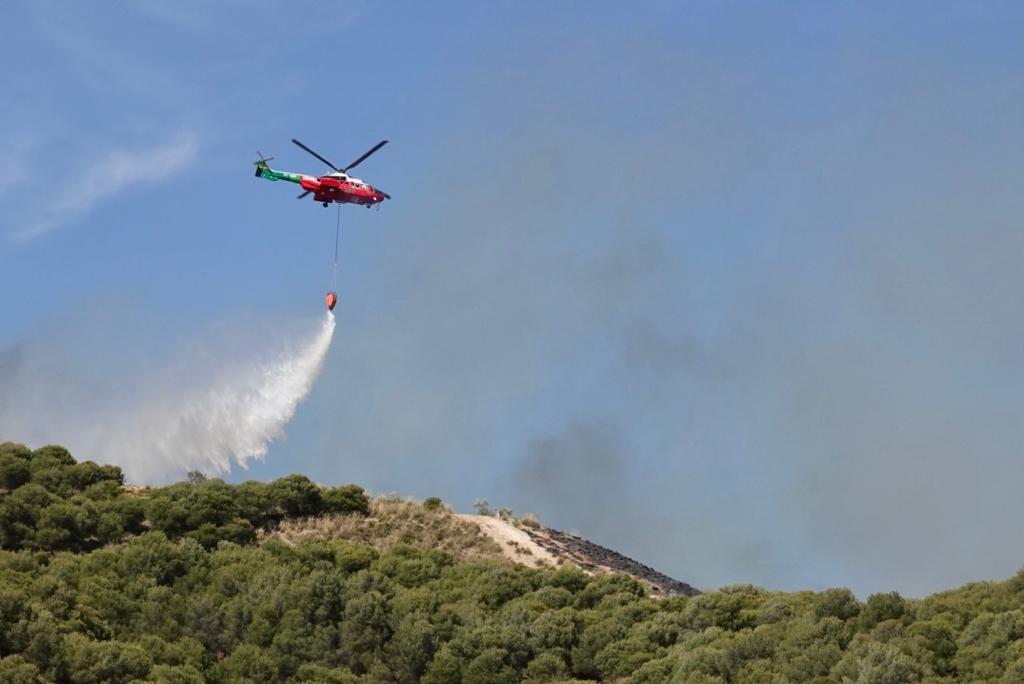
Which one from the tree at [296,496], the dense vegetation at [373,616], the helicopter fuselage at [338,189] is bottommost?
the dense vegetation at [373,616]

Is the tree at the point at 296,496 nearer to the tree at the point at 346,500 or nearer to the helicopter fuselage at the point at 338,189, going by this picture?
the tree at the point at 346,500

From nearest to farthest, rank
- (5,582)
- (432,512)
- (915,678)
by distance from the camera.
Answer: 1. (915,678)
2. (5,582)
3. (432,512)

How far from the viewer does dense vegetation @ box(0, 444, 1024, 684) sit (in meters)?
74.4

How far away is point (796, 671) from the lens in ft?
242

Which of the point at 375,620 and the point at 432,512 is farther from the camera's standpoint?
the point at 432,512

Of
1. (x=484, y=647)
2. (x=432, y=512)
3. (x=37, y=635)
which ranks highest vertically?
(x=432, y=512)

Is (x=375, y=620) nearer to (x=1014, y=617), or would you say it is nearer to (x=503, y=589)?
(x=503, y=589)

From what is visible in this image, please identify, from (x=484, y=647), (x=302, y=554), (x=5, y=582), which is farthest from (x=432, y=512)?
(x=5, y=582)

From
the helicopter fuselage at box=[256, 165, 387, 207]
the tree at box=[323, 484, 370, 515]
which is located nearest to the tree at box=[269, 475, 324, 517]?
the tree at box=[323, 484, 370, 515]

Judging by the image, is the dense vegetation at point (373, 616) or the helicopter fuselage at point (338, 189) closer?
the dense vegetation at point (373, 616)

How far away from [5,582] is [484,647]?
707 inches

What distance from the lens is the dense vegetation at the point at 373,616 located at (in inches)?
2928

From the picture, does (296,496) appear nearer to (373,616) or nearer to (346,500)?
(346,500)

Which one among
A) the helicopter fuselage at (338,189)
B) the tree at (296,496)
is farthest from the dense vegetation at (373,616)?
the helicopter fuselage at (338,189)
